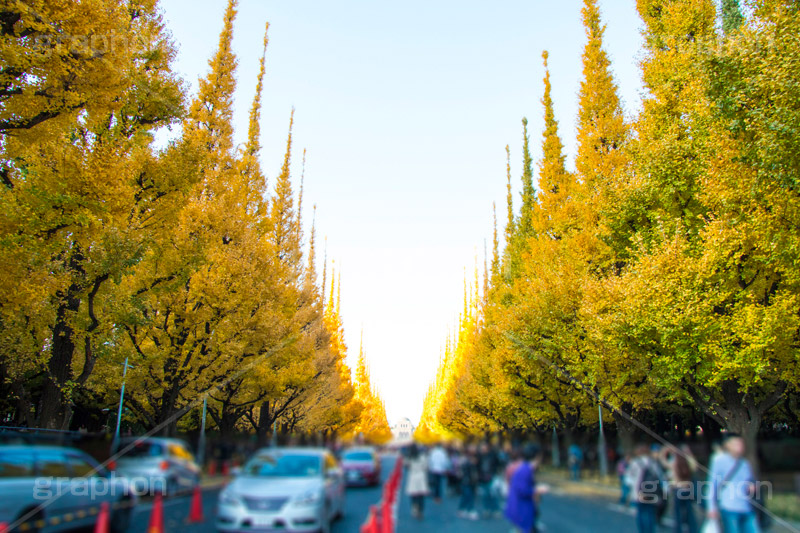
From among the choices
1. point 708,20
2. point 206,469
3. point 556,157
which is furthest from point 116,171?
point 556,157

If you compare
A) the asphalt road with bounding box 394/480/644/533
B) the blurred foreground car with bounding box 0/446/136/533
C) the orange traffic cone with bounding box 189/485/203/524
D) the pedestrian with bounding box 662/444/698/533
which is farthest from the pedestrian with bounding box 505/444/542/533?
the blurred foreground car with bounding box 0/446/136/533

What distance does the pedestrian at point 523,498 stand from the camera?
5.65 m

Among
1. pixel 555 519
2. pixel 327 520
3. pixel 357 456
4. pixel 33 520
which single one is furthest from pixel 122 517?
pixel 555 519

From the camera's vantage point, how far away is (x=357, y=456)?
6.98 meters

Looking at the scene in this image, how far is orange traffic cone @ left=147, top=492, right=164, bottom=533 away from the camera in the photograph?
5.36 metres

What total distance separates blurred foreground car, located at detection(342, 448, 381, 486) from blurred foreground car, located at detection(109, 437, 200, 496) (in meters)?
1.96

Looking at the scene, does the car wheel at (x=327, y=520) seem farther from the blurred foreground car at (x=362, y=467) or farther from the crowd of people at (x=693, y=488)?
the crowd of people at (x=693, y=488)

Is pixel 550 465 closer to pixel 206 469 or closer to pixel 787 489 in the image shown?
pixel 787 489

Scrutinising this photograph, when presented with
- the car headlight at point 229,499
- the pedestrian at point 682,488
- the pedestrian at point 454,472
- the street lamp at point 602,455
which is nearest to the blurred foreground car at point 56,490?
the car headlight at point 229,499

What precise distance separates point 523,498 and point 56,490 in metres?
4.90

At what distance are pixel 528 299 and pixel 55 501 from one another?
20.2 metres

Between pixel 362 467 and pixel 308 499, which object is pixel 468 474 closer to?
pixel 362 467

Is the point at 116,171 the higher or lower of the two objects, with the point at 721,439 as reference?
higher

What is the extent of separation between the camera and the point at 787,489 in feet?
18.2
